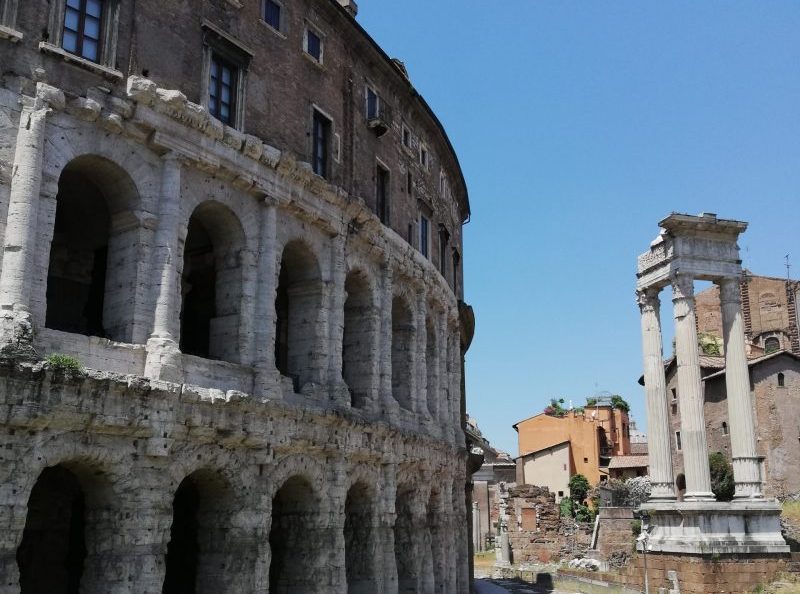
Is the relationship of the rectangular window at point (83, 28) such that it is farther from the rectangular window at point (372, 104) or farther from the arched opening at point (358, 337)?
the rectangular window at point (372, 104)

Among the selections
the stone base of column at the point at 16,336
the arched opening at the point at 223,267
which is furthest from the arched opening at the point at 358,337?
the stone base of column at the point at 16,336

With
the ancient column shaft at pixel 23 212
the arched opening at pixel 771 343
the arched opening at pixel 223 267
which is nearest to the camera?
the ancient column shaft at pixel 23 212

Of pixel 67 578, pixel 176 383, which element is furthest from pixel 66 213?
pixel 67 578

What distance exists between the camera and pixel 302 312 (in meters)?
17.4

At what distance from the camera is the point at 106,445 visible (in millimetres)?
11984

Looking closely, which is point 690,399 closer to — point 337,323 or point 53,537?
point 337,323

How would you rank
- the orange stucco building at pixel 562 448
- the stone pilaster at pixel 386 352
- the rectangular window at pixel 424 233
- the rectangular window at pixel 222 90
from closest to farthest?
the rectangular window at pixel 222 90, the stone pilaster at pixel 386 352, the rectangular window at pixel 424 233, the orange stucco building at pixel 562 448

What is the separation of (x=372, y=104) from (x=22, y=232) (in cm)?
1089

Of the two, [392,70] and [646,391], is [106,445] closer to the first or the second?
[392,70]

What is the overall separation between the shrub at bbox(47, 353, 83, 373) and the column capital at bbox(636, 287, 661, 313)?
19.3 metres

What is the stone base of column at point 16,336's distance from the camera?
11.0m

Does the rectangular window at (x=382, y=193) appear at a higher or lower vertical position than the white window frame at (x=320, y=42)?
lower

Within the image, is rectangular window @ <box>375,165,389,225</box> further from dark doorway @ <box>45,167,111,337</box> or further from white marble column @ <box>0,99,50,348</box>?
white marble column @ <box>0,99,50,348</box>

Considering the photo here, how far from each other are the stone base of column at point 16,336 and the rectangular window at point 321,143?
7.79 meters
